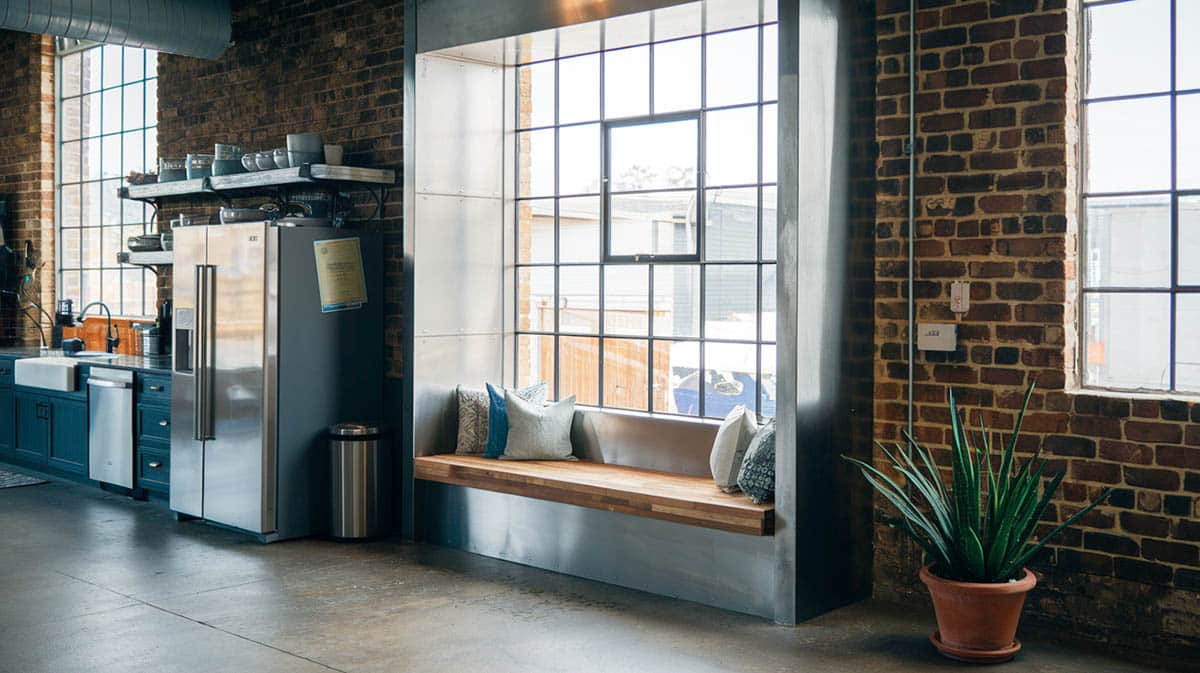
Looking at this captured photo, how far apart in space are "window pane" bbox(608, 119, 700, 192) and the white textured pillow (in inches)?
54.1

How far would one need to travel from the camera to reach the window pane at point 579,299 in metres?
6.19

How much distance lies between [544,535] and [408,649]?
4.60ft

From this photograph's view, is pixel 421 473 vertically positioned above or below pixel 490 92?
below

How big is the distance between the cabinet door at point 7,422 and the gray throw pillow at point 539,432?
4855mm

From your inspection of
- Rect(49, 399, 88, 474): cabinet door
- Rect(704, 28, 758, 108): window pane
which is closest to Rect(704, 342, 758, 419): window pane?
Rect(704, 28, 758, 108): window pane

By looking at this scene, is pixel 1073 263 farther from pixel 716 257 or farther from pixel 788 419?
pixel 716 257

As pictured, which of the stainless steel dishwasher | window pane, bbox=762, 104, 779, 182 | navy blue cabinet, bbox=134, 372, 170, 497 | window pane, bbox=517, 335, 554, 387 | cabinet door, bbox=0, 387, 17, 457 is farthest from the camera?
cabinet door, bbox=0, 387, 17, 457

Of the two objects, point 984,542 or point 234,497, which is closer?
point 984,542

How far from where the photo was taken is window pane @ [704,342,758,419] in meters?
5.49

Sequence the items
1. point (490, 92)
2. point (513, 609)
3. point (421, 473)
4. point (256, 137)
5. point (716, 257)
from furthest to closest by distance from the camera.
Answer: point (256, 137), point (490, 92), point (421, 473), point (716, 257), point (513, 609)

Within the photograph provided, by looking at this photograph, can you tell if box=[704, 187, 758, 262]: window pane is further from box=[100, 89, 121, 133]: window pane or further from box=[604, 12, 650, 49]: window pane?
box=[100, 89, 121, 133]: window pane

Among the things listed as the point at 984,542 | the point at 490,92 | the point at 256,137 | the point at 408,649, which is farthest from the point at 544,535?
the point at 256,137

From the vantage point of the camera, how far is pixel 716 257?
18.4 feet

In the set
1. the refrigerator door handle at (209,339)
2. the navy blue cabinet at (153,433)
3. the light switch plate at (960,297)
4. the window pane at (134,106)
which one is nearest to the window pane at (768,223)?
the light switch plate at (960,297)
